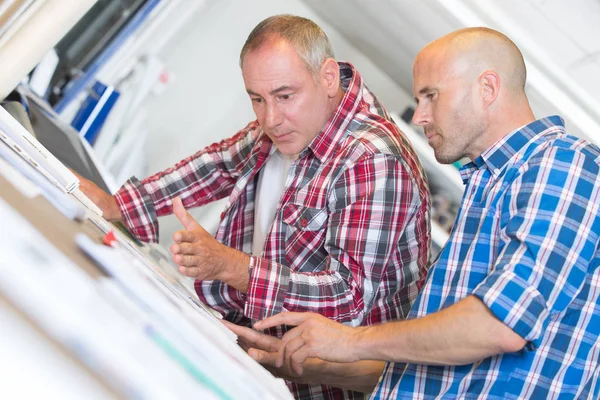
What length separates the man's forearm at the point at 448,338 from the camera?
3.20 ft

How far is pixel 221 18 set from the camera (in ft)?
11.8

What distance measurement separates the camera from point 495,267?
1008 millimetres

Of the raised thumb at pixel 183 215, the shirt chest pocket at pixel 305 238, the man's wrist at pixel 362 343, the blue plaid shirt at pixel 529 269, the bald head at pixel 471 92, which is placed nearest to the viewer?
the blue plaid shirt at pixel 529 269

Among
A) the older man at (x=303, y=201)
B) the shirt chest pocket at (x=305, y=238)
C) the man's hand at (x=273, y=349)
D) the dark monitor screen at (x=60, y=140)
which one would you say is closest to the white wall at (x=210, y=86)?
the dark monitor screen at (x=60, y=140)

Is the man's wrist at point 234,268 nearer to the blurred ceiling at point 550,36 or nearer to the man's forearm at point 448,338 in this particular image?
the man's forearm at point 448,338

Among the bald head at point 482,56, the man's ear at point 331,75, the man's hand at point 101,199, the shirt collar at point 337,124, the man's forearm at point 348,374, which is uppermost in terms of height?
the bald head at point 482,56

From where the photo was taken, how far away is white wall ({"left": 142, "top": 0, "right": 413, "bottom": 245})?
353 cm

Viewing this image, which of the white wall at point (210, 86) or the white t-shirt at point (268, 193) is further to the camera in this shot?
the white wall at point (210, 86)

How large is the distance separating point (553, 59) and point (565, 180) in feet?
2.93

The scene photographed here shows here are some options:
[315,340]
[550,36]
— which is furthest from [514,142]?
[550,36]

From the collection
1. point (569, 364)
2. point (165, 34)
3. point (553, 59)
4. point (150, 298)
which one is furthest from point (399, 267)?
point (165, 34)

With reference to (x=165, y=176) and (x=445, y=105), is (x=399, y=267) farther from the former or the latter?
(x=165, y=176)

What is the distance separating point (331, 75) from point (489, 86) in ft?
1.81

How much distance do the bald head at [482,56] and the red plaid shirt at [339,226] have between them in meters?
0.28
